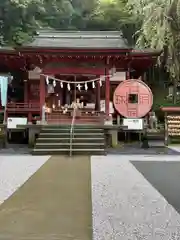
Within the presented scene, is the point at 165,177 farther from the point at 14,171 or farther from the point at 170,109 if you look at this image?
the point at 170,109

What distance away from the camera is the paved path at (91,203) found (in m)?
4.75

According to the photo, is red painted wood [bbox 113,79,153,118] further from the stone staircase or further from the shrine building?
the stone staircase

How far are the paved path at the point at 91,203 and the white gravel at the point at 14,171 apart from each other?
19 millimetres

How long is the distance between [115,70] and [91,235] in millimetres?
15021

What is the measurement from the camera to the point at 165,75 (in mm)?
26578

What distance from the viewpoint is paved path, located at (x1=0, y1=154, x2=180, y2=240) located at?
4746 mm

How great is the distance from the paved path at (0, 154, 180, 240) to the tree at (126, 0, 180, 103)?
11.1 meters

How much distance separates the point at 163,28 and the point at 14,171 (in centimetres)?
1320

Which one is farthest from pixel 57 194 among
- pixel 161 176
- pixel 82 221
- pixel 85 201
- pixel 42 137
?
pixel 42 137

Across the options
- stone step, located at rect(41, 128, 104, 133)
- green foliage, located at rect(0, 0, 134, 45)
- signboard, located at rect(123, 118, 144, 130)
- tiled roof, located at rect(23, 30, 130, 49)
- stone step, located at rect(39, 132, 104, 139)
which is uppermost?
green foliage, located at rect(0, 0, 134, 45)

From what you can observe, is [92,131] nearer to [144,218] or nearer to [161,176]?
[161,176]

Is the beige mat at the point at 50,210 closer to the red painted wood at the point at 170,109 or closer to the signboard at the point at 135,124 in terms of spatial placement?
the signboard at the point at 135,124

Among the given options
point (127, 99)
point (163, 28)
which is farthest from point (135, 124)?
point (163, 28)

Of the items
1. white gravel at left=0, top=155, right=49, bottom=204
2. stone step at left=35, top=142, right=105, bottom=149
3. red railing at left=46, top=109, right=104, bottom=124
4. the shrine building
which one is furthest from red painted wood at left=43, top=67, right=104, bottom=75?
white gravel at left=0, top=155, right=49, bottom=204
